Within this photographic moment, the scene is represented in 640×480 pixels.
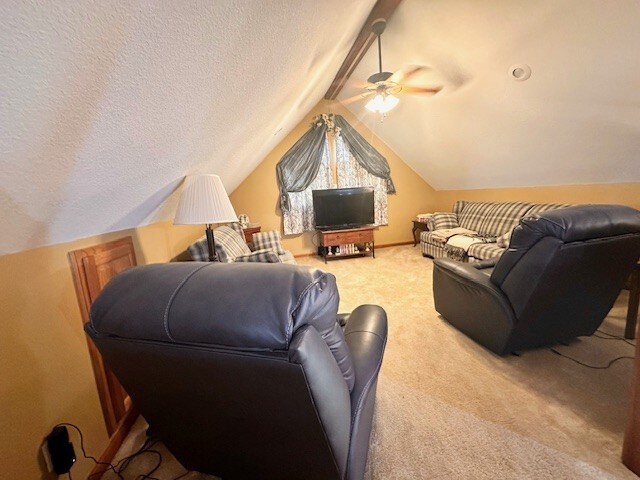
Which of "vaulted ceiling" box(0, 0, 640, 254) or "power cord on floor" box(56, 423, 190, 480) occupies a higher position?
"vaulted ceiling" box(0, 0, 640, 254)

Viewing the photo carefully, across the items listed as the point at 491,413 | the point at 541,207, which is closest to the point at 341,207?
the point at 541,207

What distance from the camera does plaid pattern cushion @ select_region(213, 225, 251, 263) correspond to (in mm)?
2326

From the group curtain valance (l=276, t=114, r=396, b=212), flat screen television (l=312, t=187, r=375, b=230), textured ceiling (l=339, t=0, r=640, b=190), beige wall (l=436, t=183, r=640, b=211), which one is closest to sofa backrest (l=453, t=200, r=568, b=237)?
beige wall (l=436, t=183, r=640, b=211)

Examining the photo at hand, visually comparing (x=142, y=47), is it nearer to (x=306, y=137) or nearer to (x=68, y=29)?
(x=68, y=29)

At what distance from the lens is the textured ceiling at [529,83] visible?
2.04 metres

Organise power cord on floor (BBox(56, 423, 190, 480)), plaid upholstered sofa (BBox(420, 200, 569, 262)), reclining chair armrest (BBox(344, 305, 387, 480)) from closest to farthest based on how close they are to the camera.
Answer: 1. reclining chair armrest (BBox(344, 305, 387, 480))
2. power cord on floor (BBox(56, 423, 190, 480))
3. plaid upholstered sofa (BBox(420, 200, 569, 262))

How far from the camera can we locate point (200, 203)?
177cm

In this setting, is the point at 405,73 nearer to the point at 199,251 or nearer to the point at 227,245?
the point at 227,245

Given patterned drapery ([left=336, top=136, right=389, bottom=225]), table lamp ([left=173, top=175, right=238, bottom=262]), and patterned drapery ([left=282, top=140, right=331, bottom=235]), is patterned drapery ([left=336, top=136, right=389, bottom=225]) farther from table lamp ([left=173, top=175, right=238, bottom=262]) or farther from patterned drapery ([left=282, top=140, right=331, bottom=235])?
table lamp ([left=173, top=175, right=238, bottom=262])

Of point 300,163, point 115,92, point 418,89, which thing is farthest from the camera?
point 300,163

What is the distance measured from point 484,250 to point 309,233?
2914mm

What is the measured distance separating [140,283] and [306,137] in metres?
4.71

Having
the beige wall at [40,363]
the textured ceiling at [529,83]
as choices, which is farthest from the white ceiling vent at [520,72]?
the beige wall at [40,363]

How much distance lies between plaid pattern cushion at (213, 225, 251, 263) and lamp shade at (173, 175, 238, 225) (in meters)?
0.57
